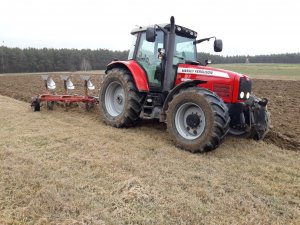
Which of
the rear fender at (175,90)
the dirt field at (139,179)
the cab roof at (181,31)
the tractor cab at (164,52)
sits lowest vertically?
the dirt field at (139,179)

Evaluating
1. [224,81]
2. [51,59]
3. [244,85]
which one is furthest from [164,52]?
[51,59]

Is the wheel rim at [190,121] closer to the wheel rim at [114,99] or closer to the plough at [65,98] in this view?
the wheel rim at [114,99]

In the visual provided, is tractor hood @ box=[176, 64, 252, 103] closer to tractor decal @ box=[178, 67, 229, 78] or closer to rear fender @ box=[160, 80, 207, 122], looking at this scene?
tractor decal @ box=[178, 67, 229, 78]

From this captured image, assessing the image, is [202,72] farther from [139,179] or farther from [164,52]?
[139,179]

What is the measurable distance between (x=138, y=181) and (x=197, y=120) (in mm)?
2015

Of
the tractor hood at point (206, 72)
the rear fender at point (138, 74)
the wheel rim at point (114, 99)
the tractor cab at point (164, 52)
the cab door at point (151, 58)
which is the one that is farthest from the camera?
the wheel rim at point (114, 99)

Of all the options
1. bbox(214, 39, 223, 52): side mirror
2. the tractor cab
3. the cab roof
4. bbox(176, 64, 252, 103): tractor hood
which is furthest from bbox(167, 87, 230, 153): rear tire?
bbox(214, 39, 223, 52): side mirror

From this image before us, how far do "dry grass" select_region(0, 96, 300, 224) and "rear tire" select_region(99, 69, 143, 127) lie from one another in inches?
23.2

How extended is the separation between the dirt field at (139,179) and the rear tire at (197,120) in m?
0.23

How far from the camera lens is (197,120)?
19.0ft

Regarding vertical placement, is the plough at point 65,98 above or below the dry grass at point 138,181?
above

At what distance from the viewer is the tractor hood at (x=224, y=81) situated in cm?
587

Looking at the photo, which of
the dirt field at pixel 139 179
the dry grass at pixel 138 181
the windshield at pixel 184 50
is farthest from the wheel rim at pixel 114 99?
the windshield at pixel 184 50

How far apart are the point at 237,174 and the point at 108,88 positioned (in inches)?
162
